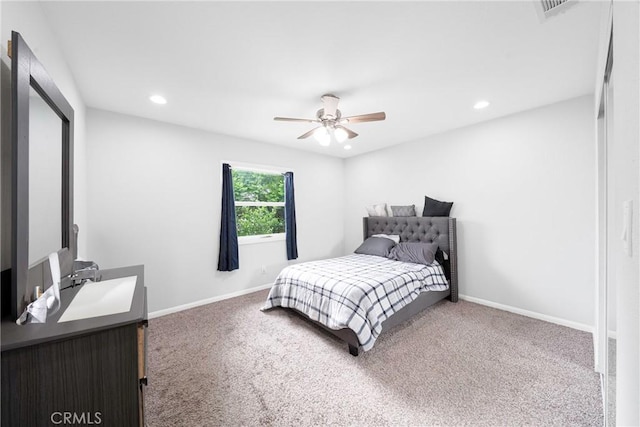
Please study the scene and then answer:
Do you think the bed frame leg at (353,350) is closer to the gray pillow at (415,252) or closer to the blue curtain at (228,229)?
the gray pillow at (415,252)

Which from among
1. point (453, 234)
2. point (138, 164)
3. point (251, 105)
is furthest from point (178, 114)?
point (453, 234)

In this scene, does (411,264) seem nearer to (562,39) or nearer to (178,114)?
(562,39)

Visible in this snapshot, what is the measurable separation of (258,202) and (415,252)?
2517mm

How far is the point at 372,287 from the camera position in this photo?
2363 mm

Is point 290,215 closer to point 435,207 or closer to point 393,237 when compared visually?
point 393,237

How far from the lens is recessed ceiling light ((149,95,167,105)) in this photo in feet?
7.93

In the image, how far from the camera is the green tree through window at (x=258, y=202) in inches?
150

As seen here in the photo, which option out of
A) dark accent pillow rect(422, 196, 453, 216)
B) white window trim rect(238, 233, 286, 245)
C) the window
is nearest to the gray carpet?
white window trim rect(238, 233, 286, 245)

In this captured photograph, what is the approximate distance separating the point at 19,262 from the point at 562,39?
3.16m

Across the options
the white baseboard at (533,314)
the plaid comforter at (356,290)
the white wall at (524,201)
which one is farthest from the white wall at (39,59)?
the white baseboard at (533,314)

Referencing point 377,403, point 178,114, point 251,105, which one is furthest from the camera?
point 178,114

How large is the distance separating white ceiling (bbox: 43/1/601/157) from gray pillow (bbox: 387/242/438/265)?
1.72 m

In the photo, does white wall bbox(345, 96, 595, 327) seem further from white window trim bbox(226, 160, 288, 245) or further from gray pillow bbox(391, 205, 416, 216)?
white window trim bbox(226, 160, 288, 245)

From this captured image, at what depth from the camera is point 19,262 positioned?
89 centimetres
